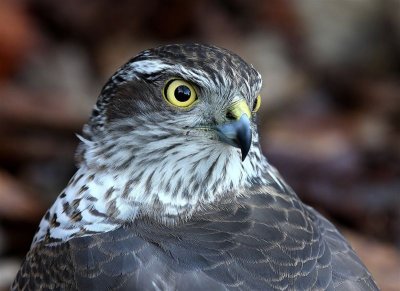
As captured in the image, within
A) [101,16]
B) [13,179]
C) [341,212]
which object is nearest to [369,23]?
[101,16]

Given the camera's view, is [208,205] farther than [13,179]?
No

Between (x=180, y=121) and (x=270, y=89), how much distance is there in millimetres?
5952

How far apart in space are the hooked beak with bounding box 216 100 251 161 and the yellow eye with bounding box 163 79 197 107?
0.70 ft

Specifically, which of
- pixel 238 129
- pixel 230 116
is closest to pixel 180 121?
pixel 230 116

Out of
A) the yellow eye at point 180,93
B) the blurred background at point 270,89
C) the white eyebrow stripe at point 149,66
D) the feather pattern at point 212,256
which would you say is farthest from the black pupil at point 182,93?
the blurred background at point 270,89

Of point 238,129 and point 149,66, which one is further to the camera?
point 149,66

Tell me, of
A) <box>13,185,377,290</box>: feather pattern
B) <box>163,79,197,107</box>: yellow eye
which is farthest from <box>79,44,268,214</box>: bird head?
<box>13,185,377,290</box>: feather pattern

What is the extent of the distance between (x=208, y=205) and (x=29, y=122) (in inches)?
176

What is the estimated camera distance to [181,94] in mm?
5852

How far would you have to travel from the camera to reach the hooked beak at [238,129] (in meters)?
5.56

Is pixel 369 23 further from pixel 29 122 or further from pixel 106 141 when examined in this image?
pixel 106 141

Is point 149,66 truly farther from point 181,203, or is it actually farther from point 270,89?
point 270,89

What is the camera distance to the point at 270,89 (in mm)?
11734

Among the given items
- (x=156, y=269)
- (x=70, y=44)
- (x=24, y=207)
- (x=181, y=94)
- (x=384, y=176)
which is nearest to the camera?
(x=156, y=269)
